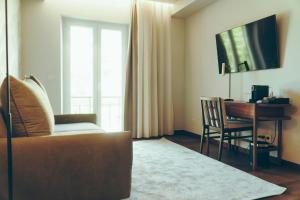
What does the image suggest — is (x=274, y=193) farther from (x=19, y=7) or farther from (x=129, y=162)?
(x=19, y=7)

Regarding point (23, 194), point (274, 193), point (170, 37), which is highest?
point (170, 37)

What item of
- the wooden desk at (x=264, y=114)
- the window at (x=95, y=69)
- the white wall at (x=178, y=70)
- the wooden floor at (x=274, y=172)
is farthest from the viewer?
Result: the white wall at (x=178, y=70)

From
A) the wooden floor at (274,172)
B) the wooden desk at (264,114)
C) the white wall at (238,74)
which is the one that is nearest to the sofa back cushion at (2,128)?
the wooden floor at (274,172)

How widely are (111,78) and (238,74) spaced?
2.31 m

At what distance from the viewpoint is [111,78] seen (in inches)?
181

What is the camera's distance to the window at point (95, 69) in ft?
14.3

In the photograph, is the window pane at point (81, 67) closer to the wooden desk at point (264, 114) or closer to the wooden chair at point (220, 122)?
the wooden chair at point (220, 122)

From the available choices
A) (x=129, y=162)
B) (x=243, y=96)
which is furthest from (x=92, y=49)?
(x=129, y=162)

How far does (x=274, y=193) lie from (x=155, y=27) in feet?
11.5

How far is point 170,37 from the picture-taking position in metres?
4.71

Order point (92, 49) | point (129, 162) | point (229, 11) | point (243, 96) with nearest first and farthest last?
point (129, 162) → point (243, 96) → point (229, 11) → point (92, 49)

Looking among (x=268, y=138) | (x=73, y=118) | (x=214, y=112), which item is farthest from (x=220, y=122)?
(x=73, y=118)

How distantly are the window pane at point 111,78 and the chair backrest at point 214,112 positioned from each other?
192cm

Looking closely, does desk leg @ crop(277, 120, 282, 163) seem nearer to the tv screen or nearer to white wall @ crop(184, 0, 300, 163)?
white wall @ crop(184, 0, 300, 163)
